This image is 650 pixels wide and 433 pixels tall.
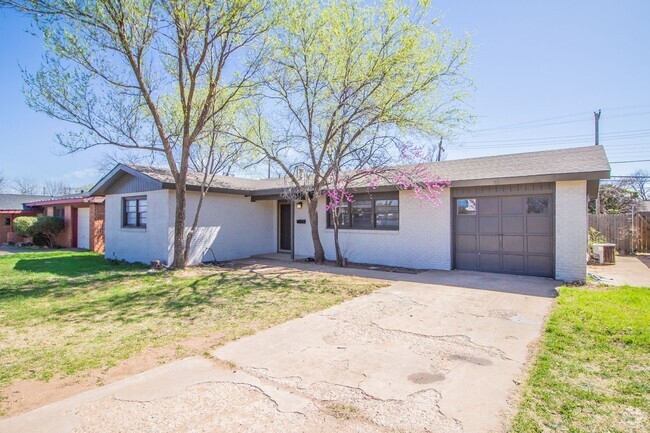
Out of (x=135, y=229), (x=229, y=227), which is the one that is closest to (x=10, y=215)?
(x=135, y=229)

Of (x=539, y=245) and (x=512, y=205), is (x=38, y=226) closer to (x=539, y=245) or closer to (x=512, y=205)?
(x=512, y=205)

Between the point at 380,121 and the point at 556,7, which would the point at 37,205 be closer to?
the point at 380,121

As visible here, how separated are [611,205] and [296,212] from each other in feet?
93.7

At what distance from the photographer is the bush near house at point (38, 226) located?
18469 millimetres

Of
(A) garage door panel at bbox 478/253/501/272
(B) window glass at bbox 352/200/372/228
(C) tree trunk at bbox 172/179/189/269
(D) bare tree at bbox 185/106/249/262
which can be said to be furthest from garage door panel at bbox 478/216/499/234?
(C) tree trunk at bbox 172/179/189/269

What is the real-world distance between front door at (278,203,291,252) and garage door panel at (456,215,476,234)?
24.2 ft

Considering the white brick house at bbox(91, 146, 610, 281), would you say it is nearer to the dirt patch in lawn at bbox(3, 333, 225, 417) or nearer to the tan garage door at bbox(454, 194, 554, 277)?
the tan garage door at bbox(454, 194, 554, 277)

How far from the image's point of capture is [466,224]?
10.3 m

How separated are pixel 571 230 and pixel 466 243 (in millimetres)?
2604

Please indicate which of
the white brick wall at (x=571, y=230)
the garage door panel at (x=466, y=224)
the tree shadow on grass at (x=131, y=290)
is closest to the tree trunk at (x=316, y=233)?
the tree shadow on grass at (x=131, y=290)

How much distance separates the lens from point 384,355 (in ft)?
13.6

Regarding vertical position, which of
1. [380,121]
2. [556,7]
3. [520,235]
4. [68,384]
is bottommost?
[68,384]

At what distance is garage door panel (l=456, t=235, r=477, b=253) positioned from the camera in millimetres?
10305

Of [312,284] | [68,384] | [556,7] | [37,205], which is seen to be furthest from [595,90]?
[37,205]
